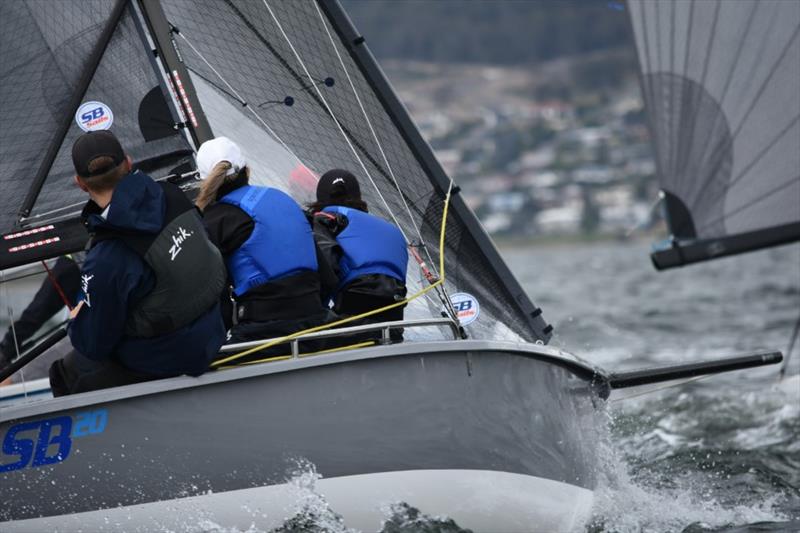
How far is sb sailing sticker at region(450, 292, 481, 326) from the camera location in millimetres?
4762

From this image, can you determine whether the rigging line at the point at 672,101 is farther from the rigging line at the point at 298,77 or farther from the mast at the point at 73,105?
the mast at the point at 73,105

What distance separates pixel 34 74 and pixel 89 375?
4.73 ft

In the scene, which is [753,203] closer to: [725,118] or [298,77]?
[725,118]

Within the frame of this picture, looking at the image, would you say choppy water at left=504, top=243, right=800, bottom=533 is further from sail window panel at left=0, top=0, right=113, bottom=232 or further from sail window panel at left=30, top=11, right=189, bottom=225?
sail window panel at left=0, top=0, right=113, bottom=232

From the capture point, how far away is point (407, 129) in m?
5.07

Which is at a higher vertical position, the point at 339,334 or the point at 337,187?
the point at 337,187

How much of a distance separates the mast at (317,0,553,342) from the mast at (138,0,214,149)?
0.61 m

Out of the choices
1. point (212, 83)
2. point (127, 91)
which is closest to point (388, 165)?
point (212, 83)

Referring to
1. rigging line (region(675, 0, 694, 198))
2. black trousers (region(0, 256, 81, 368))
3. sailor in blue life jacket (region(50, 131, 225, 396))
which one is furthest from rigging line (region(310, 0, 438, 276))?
rigging line (region(675, 0, 694, 198))

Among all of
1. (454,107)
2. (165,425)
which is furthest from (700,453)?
(454,107)

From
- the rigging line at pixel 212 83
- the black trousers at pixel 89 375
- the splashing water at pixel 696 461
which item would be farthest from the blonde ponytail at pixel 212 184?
the splashing water at pixel 696 461

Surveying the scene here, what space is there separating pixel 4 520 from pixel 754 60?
435 cm

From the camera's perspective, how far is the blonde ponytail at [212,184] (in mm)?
3941

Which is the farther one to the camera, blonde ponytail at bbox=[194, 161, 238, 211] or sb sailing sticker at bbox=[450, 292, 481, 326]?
sb sailing sticker at bbox=[450, 292, 481, 326]
